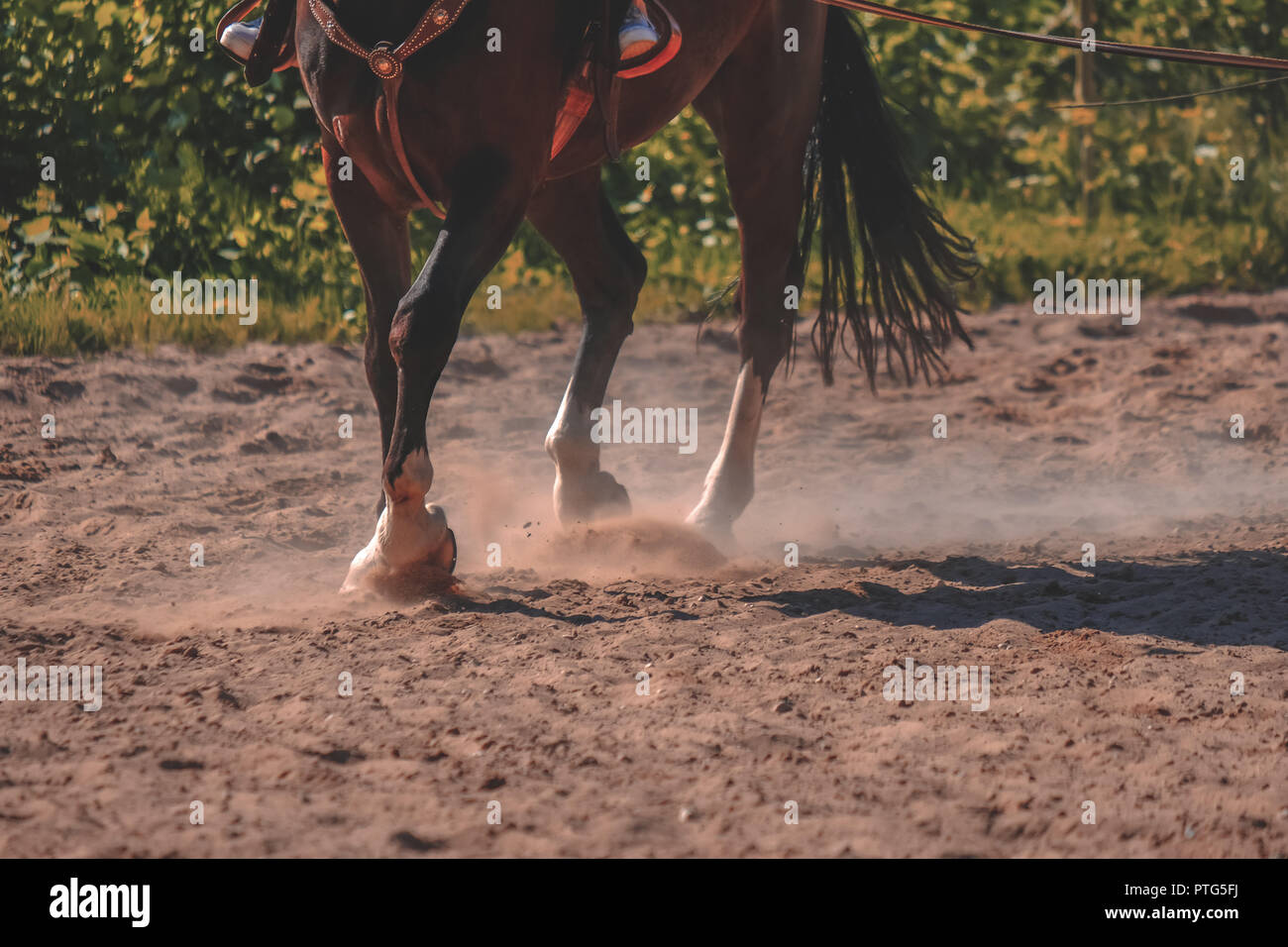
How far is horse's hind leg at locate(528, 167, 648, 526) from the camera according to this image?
184 inches

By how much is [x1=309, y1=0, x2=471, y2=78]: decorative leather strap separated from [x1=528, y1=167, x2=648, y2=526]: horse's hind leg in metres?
1.37

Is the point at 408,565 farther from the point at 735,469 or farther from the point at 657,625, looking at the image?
the point at 735,469

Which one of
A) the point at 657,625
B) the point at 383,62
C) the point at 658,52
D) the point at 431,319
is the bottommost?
the point at 657,625

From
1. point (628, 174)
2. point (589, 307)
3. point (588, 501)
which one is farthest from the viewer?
point (628, 174)

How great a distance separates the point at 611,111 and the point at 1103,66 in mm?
6979

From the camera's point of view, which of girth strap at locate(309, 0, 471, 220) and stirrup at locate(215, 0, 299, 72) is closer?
girth strap at locate(309, 0, 471, 220)

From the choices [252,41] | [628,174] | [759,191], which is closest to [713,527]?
[759,191]

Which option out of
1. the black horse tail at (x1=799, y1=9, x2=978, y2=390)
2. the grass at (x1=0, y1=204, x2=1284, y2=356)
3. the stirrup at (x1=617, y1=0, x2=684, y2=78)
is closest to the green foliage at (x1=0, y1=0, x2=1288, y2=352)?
the grass at (x1=0, y1=204, x2=1284, y2=356)

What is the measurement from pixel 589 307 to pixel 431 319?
4.46 ft

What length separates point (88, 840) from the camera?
2.45 metres

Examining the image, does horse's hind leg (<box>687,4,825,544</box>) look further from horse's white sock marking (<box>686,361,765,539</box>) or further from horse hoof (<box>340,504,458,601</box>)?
horse hoof (<box>340,504,458,601</box>)

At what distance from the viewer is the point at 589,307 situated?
4941 mm

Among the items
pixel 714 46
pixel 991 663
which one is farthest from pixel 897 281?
pixel 991 663
